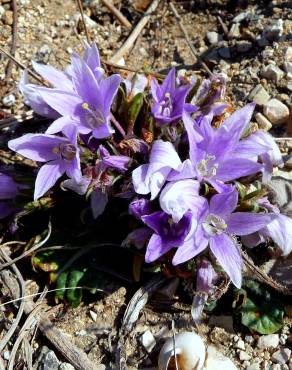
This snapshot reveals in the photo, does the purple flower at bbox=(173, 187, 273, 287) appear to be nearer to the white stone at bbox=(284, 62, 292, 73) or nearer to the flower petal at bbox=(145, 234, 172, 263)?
the flower petal at bbox=(145, 234, 172, 263)

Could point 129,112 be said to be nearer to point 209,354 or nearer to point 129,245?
point 129,245

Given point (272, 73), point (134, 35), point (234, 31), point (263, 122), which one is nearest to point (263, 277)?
point (263, 122)

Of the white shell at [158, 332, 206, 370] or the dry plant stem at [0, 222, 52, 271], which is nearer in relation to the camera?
the white shell at [158, 332, 206, 370]

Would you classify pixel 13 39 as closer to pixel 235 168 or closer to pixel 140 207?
pixel 140 207

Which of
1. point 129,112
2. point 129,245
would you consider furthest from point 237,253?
point 129,112

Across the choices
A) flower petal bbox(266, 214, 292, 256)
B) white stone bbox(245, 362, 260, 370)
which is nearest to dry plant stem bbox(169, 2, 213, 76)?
flower petal bbox(266, 214, 292, 256)

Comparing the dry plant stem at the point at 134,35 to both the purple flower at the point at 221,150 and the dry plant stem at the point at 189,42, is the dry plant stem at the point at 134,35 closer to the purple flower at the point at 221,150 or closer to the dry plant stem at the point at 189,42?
the dry plant stem at the point at 189,42

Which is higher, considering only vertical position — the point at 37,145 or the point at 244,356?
the point at 37,145
